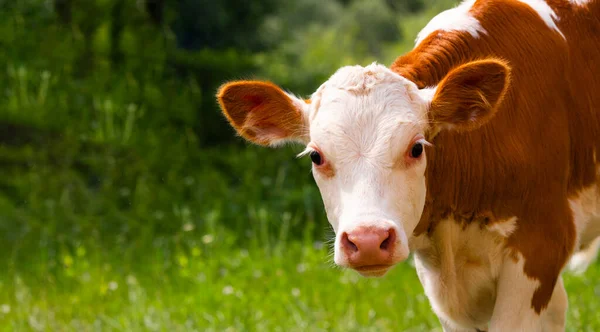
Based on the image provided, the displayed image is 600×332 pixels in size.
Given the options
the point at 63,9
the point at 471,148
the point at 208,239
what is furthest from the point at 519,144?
the point at 63,9

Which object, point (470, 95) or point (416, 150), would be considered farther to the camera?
point (470, 95)

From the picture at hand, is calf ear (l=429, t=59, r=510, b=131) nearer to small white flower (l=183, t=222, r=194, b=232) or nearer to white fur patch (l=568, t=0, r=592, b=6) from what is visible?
white fur patch (l=568, t=0, r=592, b=6)

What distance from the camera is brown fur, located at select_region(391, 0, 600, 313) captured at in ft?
14.4

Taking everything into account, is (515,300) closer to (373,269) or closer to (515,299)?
(515,299)

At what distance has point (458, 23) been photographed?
4.64 metres

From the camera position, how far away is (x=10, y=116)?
10.2 meters

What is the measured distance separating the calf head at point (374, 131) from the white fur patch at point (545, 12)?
2.40ft

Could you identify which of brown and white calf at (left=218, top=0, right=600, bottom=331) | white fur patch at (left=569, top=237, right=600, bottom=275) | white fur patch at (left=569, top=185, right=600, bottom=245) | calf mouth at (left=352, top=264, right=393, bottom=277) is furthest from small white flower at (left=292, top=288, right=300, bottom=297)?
calf mouth at (left=352, top=264, right=393, bottom=277)

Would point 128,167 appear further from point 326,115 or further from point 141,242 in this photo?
point 326,115

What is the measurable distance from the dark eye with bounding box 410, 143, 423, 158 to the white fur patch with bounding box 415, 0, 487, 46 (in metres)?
0.79

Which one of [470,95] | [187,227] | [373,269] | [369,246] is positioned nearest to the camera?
[369,246]

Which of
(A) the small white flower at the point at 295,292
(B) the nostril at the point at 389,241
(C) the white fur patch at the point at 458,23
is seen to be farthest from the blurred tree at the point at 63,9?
(B) the nostril at the point at 389,241

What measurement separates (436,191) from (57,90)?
22.7 feet

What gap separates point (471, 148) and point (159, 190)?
17.5 ft
